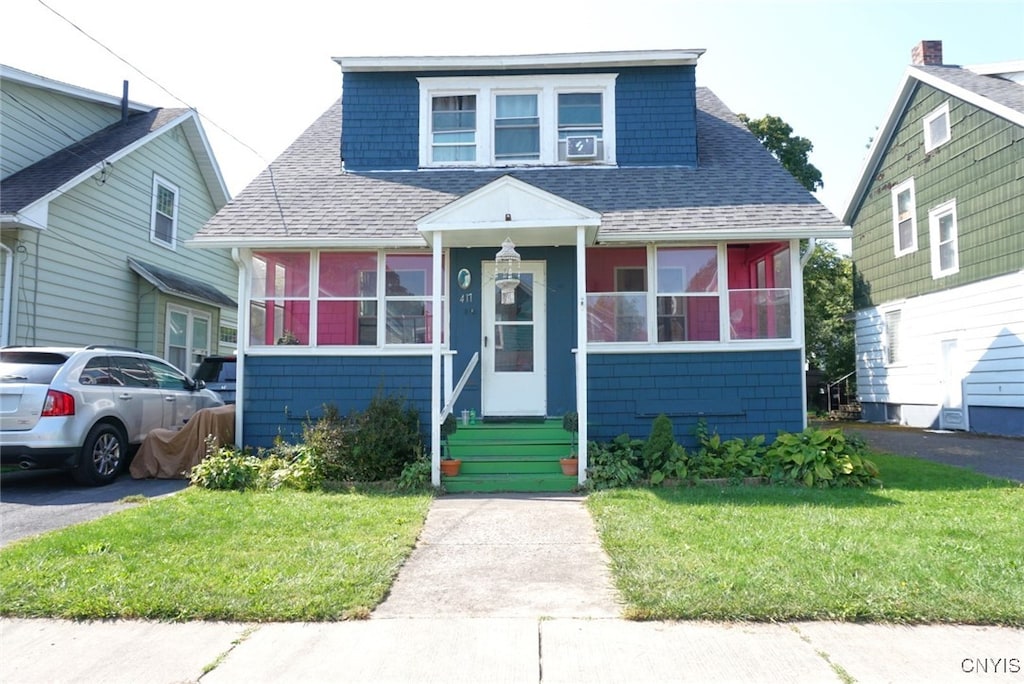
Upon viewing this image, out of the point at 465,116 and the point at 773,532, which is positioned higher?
the point at 465,116

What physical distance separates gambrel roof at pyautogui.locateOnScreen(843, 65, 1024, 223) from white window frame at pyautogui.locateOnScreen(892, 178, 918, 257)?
1.35 metres

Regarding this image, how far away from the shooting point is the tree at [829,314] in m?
20.5

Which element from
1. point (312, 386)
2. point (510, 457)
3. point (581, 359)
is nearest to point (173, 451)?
point (312, 386)

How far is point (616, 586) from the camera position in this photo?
4453 mm

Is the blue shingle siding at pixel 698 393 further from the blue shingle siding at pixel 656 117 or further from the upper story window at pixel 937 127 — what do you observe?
the upper story window at pixel 937 127

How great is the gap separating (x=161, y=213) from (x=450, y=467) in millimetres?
10476

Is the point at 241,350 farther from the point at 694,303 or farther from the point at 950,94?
the point at 950,94

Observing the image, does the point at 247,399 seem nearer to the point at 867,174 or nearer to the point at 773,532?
the point at 773,532

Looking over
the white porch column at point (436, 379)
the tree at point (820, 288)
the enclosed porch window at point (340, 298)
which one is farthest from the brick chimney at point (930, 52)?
the white porch column at point (436, 379)

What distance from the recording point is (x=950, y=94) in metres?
14.0

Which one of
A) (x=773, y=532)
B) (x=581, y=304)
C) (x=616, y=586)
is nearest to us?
(x=616, y=586)

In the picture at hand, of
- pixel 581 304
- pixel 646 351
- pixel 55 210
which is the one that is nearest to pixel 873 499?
pixel 646 351

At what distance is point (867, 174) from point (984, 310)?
581 centimetres

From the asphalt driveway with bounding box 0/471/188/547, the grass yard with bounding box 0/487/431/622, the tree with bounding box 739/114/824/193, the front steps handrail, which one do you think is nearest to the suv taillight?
the asphalt driveway with bounding box 0/471/188/547
